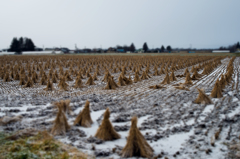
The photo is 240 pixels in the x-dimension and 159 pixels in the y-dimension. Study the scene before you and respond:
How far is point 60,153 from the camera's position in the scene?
4.01 meters

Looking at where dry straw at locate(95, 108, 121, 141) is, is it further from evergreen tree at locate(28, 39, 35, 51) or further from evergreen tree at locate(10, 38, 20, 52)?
evergreen tree at locate(28, 39, 35, 51)

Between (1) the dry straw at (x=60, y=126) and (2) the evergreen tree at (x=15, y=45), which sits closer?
(1) the dry straw at (x=60, y=126)

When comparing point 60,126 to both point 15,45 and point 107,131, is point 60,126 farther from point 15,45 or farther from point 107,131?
point 15,45

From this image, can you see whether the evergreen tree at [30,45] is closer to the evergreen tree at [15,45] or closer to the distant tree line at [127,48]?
the evergreen tree at [15,45]

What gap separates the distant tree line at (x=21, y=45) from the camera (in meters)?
81.8

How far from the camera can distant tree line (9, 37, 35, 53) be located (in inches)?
3219

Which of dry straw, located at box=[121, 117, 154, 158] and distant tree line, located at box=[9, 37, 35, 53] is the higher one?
distant tree line, located at box=[9, 37, 35, 53]

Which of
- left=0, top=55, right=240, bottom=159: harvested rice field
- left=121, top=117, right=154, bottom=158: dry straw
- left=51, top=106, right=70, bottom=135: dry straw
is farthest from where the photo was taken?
left=51, top=106, right=70, bottom=135: dry straw

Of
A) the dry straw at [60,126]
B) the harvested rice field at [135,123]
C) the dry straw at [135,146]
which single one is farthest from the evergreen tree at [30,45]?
the dry straw at [135,146]

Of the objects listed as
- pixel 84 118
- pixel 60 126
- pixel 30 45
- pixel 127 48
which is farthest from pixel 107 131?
pixel 127 48

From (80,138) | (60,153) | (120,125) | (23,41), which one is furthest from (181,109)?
(23,41)

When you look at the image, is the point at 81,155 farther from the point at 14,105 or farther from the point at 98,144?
the point at 14,105

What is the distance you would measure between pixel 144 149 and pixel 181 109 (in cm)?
314

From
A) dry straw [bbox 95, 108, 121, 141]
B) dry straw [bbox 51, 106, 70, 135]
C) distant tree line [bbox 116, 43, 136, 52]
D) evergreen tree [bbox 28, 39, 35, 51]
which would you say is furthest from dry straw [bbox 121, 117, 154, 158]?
distant tree line [bbox 116, 43, 136, 52]
